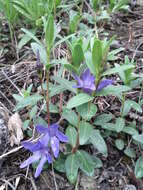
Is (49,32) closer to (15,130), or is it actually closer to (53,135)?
(53,135)

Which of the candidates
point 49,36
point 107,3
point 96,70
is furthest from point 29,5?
point 96,70

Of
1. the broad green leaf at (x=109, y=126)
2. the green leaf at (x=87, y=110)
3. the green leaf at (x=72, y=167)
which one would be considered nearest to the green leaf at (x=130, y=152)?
the broad green leaf at (x=109, y=126)

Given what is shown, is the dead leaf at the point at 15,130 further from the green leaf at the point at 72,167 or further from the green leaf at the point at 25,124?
the green leaf at the point at 72,167

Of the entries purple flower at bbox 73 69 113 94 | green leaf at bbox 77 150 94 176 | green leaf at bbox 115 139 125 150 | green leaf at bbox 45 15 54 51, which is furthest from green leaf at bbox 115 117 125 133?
green leaf at bbox 45 15 54 51

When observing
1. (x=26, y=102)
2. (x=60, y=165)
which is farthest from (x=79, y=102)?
(x=60, y=165)

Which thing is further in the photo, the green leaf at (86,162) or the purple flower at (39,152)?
the green leaf at (86,162)
